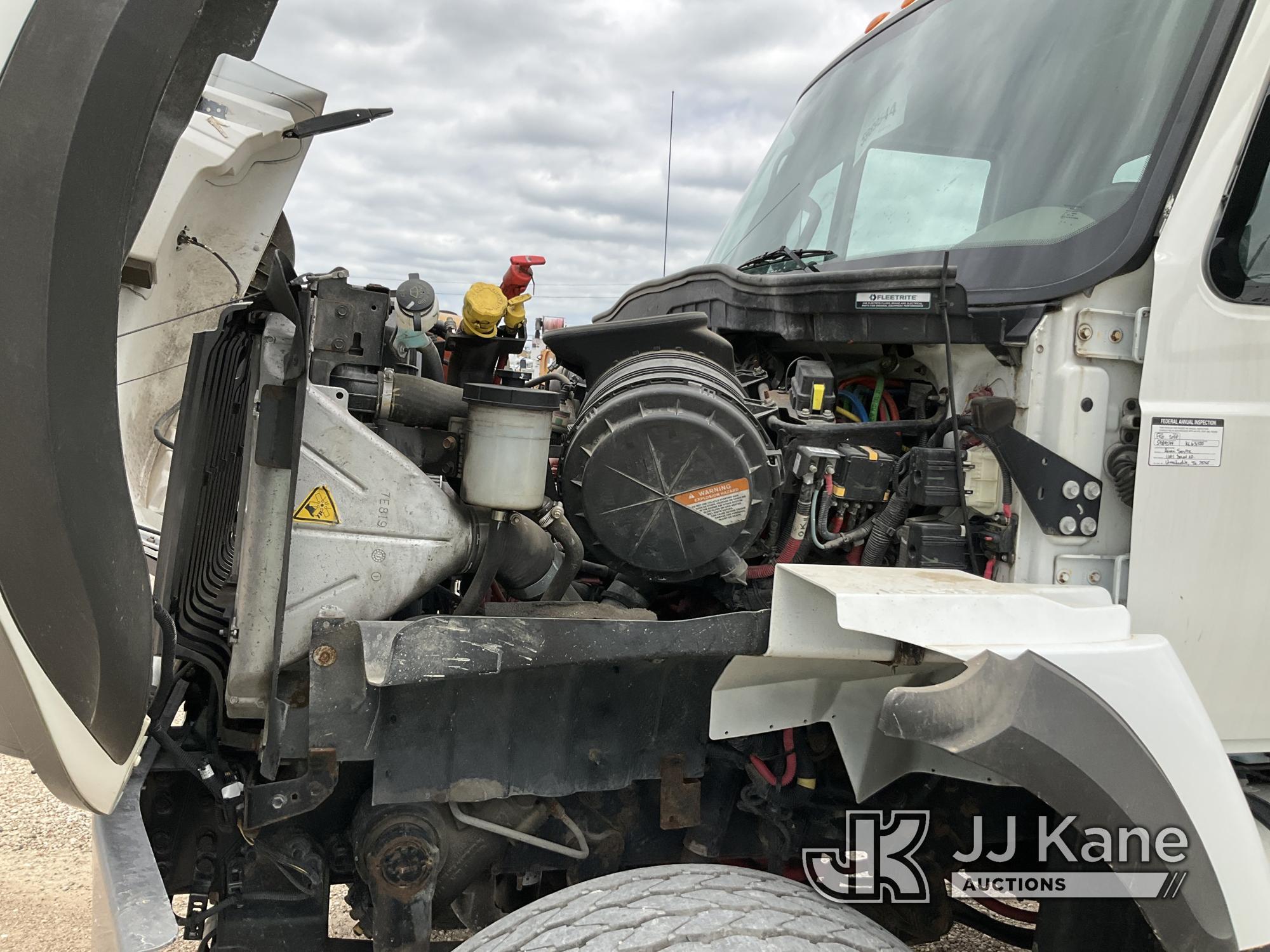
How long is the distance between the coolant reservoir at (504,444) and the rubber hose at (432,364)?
0.58 meters

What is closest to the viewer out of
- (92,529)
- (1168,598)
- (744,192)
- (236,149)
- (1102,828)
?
(92,529)

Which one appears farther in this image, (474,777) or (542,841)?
(542,841)

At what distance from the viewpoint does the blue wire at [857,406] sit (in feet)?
7.82

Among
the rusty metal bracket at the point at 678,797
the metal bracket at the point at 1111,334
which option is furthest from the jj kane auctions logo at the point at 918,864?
the metal bracket at the point at 1111,334

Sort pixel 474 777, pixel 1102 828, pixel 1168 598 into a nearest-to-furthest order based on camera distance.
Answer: pixel 1102 828
pixel 474 777
pixel 1168 598

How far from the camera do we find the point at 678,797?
2.04 metres

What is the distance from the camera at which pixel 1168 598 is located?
6.53 ft

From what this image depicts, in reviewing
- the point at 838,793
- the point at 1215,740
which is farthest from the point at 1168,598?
the point at 838,793

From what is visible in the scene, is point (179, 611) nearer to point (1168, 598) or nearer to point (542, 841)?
point (542, 841)

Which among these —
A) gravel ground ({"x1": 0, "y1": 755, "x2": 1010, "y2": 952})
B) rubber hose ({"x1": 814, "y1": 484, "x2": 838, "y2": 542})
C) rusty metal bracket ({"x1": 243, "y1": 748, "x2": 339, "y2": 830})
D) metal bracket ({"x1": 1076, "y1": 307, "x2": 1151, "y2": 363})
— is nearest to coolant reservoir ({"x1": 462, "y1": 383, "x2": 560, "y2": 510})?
rusty metal bracket ({"x1": 243, "y1": 748, "x2": 339, "y2": 830})

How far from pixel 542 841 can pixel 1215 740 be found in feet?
4.30

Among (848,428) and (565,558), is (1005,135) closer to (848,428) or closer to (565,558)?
(848,428)

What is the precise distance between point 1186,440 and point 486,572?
147cm

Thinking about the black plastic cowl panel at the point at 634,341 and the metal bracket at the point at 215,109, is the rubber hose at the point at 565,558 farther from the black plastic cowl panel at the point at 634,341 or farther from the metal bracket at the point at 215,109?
the metal bracket at the point at 215,109
